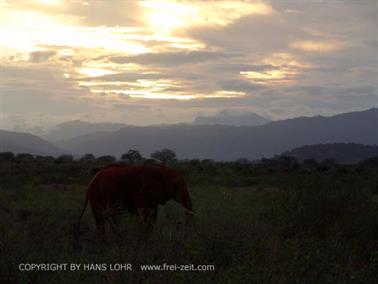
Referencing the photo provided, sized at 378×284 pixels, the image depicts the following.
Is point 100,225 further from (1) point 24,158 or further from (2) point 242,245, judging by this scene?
(1) point 24,158

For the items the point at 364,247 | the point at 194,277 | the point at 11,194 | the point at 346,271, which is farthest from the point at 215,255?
the point at 11,194

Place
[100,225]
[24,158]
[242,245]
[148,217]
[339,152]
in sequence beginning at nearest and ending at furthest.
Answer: [242,245] → [148,217] → [100,225] → [24,158] → [339,152]

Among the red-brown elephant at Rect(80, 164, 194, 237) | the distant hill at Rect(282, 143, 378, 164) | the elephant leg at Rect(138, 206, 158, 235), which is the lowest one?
the distant hill at Rect(282, 143, 378, 164)

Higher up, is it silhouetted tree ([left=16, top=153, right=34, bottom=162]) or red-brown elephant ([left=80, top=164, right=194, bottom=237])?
red-brown elephant ([left=80, top=164, right=194, bottom=237])

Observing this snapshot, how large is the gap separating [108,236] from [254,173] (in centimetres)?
2676

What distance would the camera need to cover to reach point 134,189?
10273mm

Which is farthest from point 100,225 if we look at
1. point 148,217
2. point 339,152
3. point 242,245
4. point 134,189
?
point 339,152

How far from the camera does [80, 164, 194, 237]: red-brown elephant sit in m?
10.2

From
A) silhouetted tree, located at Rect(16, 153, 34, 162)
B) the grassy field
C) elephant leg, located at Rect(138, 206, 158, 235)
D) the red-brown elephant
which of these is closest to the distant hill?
silhouetted tree, located at Rect(16, 153, 34, 162)

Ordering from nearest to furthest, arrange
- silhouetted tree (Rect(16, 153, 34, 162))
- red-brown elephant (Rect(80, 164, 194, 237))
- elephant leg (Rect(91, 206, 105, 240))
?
elephant leg (Rect(91, 206, 105, 240))
red-brown elephant (Rect(80, 164, 194, 237))
silhouetted tree (Rect(16, 153, 34, 162))

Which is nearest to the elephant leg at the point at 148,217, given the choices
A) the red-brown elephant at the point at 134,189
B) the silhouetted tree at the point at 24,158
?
the red-brown elephant at the point at 134,189

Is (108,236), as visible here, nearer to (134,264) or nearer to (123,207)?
(123,207)

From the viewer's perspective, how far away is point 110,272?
6.58m

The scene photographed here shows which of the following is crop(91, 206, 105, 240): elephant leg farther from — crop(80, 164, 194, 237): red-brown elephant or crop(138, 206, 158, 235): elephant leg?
crop(138, 206, 158, 235): elephant leg
